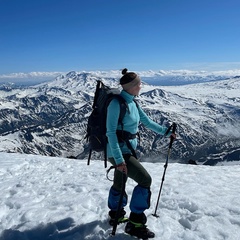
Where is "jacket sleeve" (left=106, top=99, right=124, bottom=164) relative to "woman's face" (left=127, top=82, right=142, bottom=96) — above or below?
below

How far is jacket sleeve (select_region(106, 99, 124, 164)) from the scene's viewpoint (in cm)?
783

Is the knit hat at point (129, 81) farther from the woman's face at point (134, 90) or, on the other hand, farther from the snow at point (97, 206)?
the snow at point (97, 206)

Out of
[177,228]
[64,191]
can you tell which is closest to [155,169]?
[64,191]

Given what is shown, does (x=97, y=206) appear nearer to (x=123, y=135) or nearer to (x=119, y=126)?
(x=123, y=135)

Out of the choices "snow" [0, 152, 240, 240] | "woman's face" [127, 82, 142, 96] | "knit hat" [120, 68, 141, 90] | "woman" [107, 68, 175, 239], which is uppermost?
"knit hat" [120, 68, 141, 90]

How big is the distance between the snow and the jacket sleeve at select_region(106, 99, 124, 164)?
2.45 m

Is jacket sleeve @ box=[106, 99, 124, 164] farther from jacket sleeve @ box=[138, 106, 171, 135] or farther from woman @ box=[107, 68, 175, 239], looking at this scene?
jacket sleeve @ box=[138, 106, 171, 135]

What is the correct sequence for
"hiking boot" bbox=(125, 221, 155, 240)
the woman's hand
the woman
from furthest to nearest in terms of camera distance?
"hiking boot" bbox=(125, 221, 155, 240) → the woman → the woman's hand

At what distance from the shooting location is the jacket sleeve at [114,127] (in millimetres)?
7828

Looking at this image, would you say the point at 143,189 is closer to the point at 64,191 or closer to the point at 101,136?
the point at 101,136

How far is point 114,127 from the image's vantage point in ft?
25.8

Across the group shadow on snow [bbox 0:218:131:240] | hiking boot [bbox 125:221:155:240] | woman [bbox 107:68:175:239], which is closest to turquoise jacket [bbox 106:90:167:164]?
woman [bbox 107:68:175:239]

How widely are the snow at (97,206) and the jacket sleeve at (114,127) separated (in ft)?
8.04

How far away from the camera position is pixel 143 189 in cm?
840
